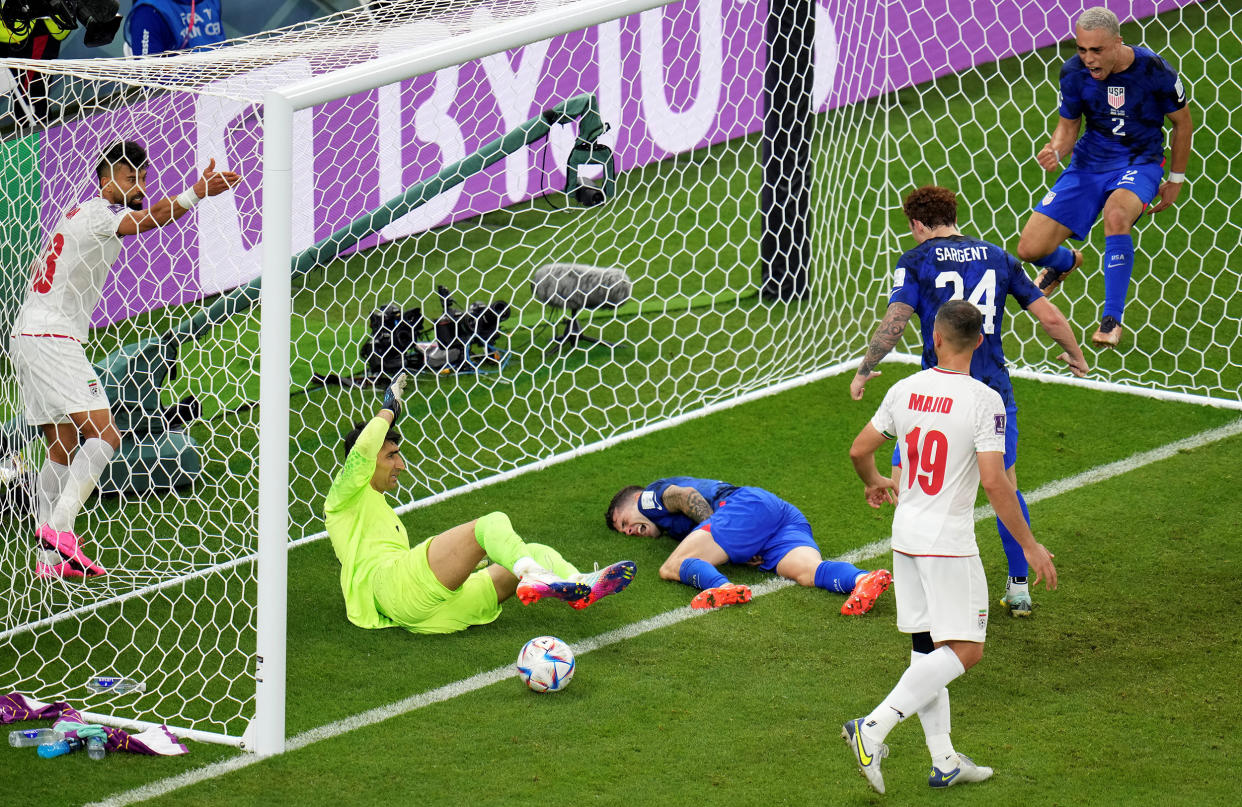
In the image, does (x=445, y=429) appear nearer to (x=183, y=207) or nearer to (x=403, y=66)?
(x=183, y=207)

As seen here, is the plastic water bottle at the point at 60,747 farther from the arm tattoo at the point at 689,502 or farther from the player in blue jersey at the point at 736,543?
the arm tattoo at the point at 689,502

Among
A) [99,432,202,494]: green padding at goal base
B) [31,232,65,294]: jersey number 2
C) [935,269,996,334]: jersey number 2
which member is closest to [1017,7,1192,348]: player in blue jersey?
[935,269,996,334]: jersey number 2

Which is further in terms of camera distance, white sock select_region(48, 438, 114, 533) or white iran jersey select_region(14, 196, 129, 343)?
white sock select_region(48, 438, 114, 533)

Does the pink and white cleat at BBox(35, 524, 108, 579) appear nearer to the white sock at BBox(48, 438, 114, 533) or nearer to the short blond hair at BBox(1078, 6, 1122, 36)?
the white sock at BBox(48, 438, 114, 533)

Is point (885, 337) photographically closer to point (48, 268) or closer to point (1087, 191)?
point (1087, 191)

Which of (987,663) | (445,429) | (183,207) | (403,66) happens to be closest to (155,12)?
(445,429)

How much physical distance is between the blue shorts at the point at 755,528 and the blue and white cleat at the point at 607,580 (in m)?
0.97

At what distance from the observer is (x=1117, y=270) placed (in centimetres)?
708

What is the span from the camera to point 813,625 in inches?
237

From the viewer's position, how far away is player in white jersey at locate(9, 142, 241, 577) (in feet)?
20.7

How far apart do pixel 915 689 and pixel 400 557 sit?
87.9 inches

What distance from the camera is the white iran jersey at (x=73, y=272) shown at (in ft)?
20.6

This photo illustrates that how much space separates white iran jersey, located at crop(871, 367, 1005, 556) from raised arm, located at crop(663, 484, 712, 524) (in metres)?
1.90

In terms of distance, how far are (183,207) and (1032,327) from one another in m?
5.46
